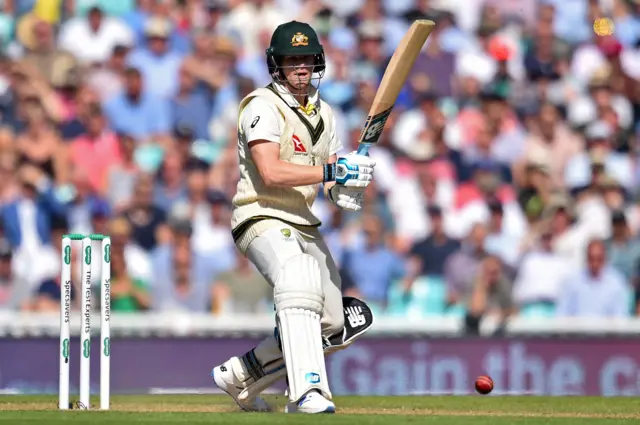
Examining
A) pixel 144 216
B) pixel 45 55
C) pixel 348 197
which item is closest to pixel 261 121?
pixel 348 197

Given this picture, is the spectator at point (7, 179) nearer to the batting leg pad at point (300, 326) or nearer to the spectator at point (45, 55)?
the spectator at point (45, 55)

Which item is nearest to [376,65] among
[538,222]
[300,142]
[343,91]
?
[343,91]

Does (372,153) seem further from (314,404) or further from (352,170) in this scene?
(314,404)

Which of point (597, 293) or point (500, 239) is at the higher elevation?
point (500, 239)

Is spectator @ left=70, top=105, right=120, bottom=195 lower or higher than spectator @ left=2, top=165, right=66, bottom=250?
higher

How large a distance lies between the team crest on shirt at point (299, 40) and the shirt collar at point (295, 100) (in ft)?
0.78

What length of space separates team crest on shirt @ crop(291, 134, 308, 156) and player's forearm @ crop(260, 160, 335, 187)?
0.30 metres

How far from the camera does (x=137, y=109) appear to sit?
12.6 meters

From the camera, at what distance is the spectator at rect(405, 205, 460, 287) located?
11.0 metres

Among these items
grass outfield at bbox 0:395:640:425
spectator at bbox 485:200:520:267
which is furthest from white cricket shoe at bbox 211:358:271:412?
spectator at bbox 485:200:520:267

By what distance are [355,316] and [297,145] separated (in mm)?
935

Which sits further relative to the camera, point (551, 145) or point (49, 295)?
point (551, 145)

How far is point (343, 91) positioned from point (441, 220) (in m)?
2.12

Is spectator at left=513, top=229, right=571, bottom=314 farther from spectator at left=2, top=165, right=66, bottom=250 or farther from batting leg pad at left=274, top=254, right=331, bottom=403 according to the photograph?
batting leg pad at left=274, top=254, right=331, bottom=403
